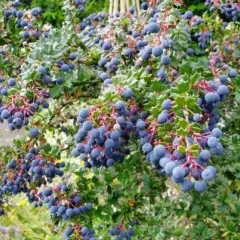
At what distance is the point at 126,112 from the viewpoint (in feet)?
3.34

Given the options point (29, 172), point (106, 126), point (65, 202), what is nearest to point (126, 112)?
point (106, 126)

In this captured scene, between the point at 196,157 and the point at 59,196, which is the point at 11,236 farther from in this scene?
the point at 196,157

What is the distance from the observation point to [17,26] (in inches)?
64.1

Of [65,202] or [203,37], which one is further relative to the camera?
[203,37]

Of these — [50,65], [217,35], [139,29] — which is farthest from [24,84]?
[217,35]

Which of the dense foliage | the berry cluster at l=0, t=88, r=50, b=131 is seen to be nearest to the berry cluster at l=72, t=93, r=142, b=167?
the dense foliage

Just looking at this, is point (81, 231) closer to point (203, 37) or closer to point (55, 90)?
point (55, 90)

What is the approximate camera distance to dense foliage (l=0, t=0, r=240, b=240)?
0.94 meters

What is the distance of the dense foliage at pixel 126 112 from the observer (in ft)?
3.10

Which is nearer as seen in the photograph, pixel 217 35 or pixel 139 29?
pixel 139 29

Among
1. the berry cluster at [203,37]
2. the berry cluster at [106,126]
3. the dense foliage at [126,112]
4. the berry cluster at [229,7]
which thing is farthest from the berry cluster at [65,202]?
the berry cluster at [229,7]

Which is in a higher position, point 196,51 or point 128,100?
point 128,100

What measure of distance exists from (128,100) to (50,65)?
0.27m

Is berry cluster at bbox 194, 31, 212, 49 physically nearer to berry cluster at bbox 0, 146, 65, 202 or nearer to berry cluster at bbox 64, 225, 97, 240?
berry cluster at bbox 0, 146, 65, 202
